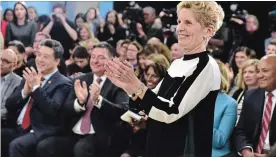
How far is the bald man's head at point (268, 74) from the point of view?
149 inches

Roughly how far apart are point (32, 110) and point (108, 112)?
0.63m

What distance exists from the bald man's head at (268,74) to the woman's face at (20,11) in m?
3.77

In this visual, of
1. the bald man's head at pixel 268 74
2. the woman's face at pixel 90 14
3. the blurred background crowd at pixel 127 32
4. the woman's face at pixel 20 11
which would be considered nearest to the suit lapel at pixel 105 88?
the blurred background crowd at pixel 127 32

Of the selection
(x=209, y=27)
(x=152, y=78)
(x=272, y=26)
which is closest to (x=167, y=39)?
(x=272, y=26)

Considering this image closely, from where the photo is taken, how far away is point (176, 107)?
222 centimetres

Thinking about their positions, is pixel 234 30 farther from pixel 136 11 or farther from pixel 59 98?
pixel 59 98

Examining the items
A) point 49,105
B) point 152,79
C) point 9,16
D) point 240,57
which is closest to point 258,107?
point 152,79

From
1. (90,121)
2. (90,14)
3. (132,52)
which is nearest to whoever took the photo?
(90,121)

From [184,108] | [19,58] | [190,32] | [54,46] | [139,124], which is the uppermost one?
[190,32]

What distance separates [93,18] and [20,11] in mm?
1151

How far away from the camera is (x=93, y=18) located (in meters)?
7.54

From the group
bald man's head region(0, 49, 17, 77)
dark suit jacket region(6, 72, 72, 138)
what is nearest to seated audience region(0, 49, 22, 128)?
bald man's head region(0, 49, 17, 77)

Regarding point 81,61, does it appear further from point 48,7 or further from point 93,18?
point 48,7

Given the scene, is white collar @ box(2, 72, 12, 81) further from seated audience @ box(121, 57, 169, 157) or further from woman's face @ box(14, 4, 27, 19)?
woman's face @ box(14, 4, 27, 19)
